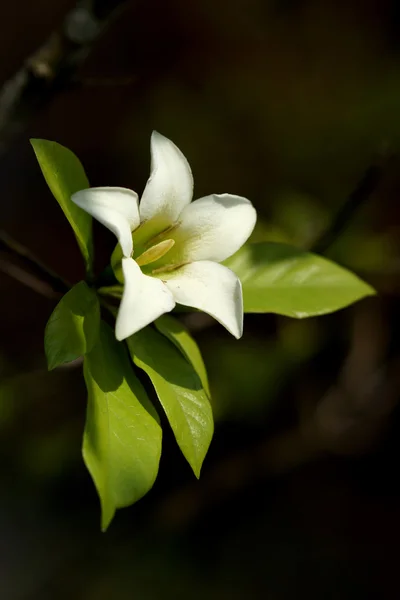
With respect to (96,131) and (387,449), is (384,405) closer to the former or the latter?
(387,449)

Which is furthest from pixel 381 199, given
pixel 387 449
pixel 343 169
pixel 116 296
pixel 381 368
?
pixel 116 296

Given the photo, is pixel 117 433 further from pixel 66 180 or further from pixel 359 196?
pixel 359 196

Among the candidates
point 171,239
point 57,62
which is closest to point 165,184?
point 171,239

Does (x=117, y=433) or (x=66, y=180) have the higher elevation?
(x=66, y=180)

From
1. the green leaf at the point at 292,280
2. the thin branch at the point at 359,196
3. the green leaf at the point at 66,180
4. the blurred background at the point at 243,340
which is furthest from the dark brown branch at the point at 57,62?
the blurred background at the point at 243,340

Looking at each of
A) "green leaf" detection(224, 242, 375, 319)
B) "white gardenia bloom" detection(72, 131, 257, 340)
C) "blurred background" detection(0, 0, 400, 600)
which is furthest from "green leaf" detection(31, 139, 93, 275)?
"blurred background" detection(0, 0, 400, 600)

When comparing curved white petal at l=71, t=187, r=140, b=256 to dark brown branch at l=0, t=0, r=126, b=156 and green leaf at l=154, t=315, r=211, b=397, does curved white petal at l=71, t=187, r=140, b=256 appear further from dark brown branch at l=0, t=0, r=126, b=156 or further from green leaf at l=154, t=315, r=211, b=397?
dark brown branch at l=0, t=0, r=126, b=156

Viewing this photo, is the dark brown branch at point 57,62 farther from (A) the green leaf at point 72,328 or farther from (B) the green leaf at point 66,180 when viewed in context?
(A) the green leaf at point 72,328
